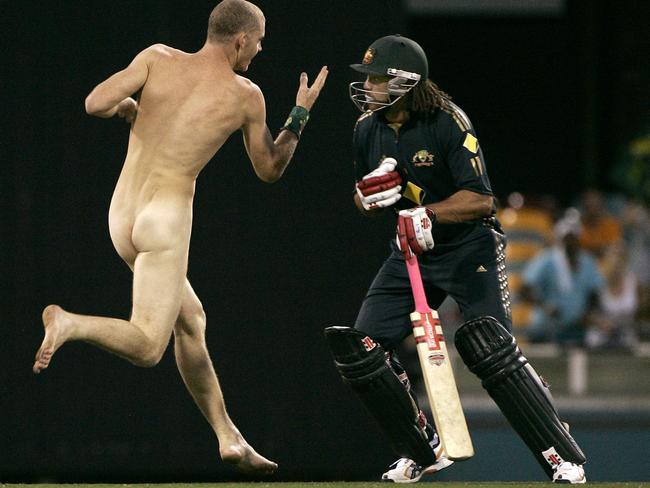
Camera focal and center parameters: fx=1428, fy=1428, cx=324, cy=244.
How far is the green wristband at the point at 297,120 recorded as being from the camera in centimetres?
535

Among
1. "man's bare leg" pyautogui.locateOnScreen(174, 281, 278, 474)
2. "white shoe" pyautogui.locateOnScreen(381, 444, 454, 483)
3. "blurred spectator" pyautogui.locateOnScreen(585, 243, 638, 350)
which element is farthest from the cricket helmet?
"blurred spectator" pyautogui.locateOnScreen(585, 243, 638, 350)

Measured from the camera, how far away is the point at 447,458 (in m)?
5.05

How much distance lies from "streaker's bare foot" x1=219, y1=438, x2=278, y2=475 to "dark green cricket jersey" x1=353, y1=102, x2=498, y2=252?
43.8 inches

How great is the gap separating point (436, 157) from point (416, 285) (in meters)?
0.47

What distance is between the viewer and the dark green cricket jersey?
5.03 metres

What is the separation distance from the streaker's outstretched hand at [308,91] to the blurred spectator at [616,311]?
288 cm

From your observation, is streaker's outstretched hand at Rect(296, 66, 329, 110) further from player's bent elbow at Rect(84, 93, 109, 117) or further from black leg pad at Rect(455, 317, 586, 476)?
black leg pad at Rect(455, 317, 586, 476)

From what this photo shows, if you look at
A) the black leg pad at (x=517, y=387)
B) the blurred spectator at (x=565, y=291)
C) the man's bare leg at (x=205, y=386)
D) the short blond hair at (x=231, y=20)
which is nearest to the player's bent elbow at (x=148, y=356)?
the man's bare leg at (x=205, y=386)

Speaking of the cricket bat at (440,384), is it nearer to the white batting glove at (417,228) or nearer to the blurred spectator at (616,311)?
the white batting glove at (417,228)

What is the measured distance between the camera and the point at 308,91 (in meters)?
5.52

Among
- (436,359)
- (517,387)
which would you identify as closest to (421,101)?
(436,359)

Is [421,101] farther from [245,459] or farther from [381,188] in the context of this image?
[245,459]

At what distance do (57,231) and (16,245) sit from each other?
0.18 meters

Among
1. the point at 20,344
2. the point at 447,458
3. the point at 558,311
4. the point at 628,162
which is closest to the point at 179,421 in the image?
the point at 20,344
